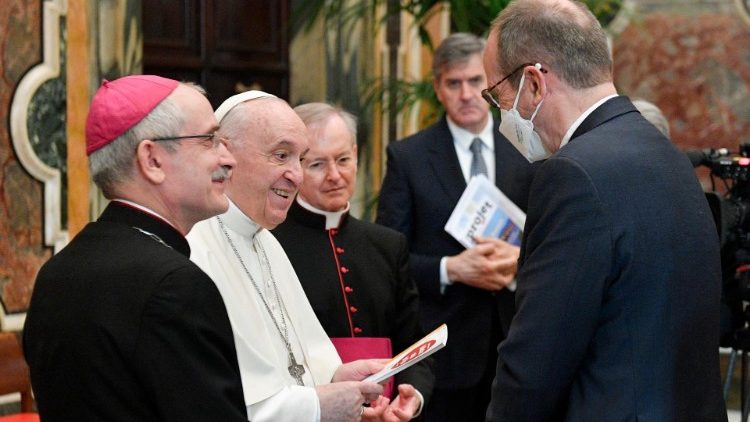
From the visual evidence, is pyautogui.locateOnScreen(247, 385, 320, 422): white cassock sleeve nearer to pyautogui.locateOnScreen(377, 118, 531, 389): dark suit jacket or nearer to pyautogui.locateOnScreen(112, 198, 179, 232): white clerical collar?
pyautogui.locateOnScreen(112, 198, 179, 232): white clerical collar

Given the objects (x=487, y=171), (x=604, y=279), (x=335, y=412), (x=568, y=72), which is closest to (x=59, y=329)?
(x=335, y=412)

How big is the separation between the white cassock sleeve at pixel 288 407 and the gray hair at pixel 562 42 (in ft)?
2.83

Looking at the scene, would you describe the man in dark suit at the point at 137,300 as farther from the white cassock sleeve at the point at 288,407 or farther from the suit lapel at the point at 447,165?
the suit lapel at the point at 447,165

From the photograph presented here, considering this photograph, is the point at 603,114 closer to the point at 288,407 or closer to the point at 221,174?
the point at 221,174

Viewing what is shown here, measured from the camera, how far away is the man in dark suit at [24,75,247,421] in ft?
5.90

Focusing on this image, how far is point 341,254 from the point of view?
331 cm

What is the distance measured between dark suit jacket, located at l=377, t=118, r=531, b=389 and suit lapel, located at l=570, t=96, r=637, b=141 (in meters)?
1.84

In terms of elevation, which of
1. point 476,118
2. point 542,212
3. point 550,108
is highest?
point 550,108

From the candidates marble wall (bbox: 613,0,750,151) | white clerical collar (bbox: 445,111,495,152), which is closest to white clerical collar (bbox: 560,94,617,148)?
white clerical collar (bbox: 445,111,495,152)

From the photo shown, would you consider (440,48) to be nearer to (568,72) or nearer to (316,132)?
(316,132)

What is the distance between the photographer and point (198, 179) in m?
2.09

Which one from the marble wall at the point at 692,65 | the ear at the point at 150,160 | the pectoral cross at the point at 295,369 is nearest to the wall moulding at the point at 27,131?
the pectoral cross at the point at 295,369

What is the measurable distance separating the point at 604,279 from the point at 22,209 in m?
2.63

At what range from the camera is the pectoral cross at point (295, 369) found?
2662 mm
